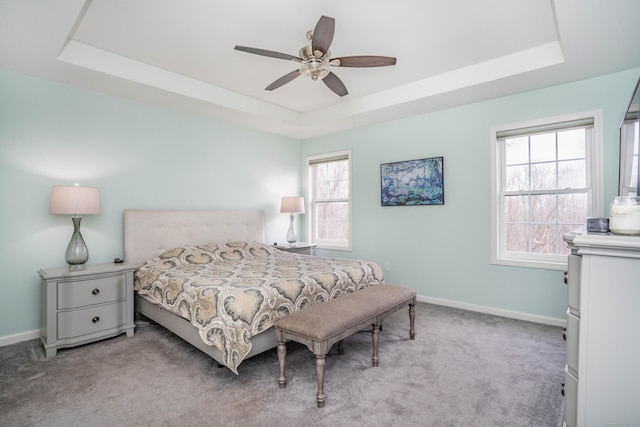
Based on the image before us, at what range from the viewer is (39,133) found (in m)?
2.97

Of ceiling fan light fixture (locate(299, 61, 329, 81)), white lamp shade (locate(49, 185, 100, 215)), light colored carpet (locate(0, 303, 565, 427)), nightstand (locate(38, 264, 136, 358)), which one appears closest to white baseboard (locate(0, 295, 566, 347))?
light colored carpet (locate(0, 303, 565, 427))

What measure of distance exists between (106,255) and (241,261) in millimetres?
1407

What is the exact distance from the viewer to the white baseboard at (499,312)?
3203 millimetres

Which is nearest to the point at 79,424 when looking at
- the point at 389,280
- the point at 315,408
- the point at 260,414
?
the point at 260,414

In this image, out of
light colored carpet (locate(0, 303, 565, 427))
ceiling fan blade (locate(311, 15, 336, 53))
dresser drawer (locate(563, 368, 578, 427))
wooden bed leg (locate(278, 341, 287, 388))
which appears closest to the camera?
dresser drawer (locate(563, 368, 578, 427))

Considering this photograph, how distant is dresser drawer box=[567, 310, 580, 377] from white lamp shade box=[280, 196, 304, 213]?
12.3ft

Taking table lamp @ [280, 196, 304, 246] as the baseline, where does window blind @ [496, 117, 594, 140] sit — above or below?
above

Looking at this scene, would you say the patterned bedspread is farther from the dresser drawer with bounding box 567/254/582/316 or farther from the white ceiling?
the white ceiling

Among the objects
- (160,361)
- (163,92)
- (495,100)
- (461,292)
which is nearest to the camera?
(160,361)

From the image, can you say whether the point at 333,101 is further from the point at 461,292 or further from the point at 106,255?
the point at 106,255

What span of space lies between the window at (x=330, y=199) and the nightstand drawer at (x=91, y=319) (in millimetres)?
3013

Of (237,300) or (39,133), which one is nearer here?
(237,300)

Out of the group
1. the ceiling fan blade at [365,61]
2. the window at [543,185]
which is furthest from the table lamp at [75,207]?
the window at [543,185]

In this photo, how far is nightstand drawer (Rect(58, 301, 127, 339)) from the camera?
105 inches
